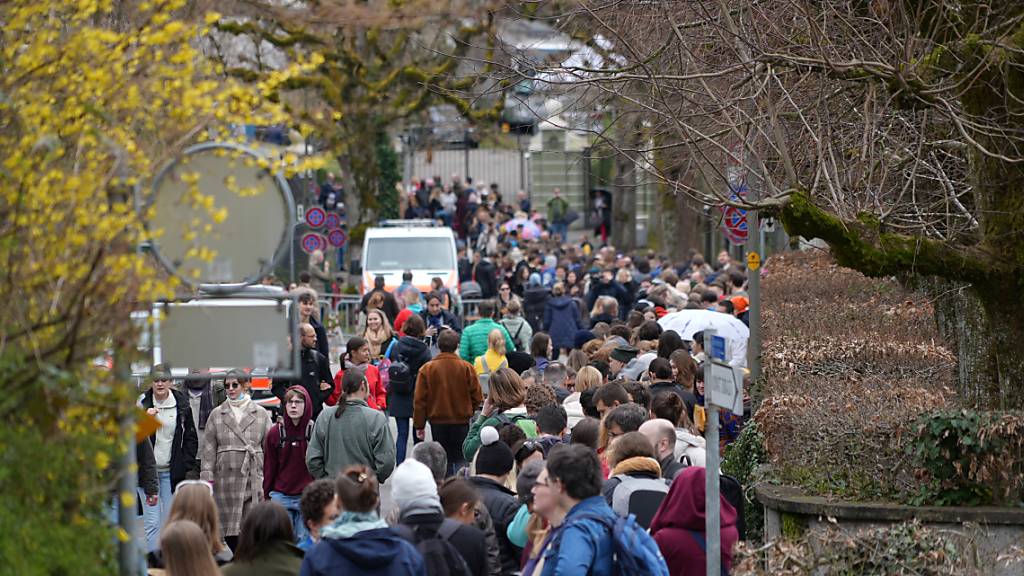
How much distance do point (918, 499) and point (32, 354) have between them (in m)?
6.16

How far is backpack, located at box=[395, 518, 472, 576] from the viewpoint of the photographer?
7391 mm

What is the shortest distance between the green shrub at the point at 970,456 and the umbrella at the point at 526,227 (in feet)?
110

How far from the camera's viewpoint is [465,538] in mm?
7652

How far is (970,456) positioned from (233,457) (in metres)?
5.28

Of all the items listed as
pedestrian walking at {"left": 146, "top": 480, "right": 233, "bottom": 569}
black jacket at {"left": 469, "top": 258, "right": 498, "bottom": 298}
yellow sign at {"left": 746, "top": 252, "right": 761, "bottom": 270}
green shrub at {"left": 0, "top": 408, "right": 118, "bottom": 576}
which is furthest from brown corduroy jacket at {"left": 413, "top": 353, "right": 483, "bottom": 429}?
black jacket at {"left": 469, "top": 258, "right": 498, "bottom": 298}

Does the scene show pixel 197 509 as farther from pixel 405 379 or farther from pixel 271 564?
pixel 405 379

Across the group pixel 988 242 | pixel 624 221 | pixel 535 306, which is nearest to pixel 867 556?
pixel 988 242

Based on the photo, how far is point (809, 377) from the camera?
13.5 meters

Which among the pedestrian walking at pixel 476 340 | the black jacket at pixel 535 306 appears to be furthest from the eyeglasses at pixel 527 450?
the black jacket at pixel 535 306

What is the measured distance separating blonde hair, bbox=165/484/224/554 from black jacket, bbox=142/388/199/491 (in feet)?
15.7

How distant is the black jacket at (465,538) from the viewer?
24.9 feet

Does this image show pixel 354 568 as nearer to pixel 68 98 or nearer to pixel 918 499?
pixel 68 98

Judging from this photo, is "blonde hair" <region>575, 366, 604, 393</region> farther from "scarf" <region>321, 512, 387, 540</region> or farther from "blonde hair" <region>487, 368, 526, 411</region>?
"scarf" <region>321, 512, 387, 540</region>

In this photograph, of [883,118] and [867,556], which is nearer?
[867,556]
